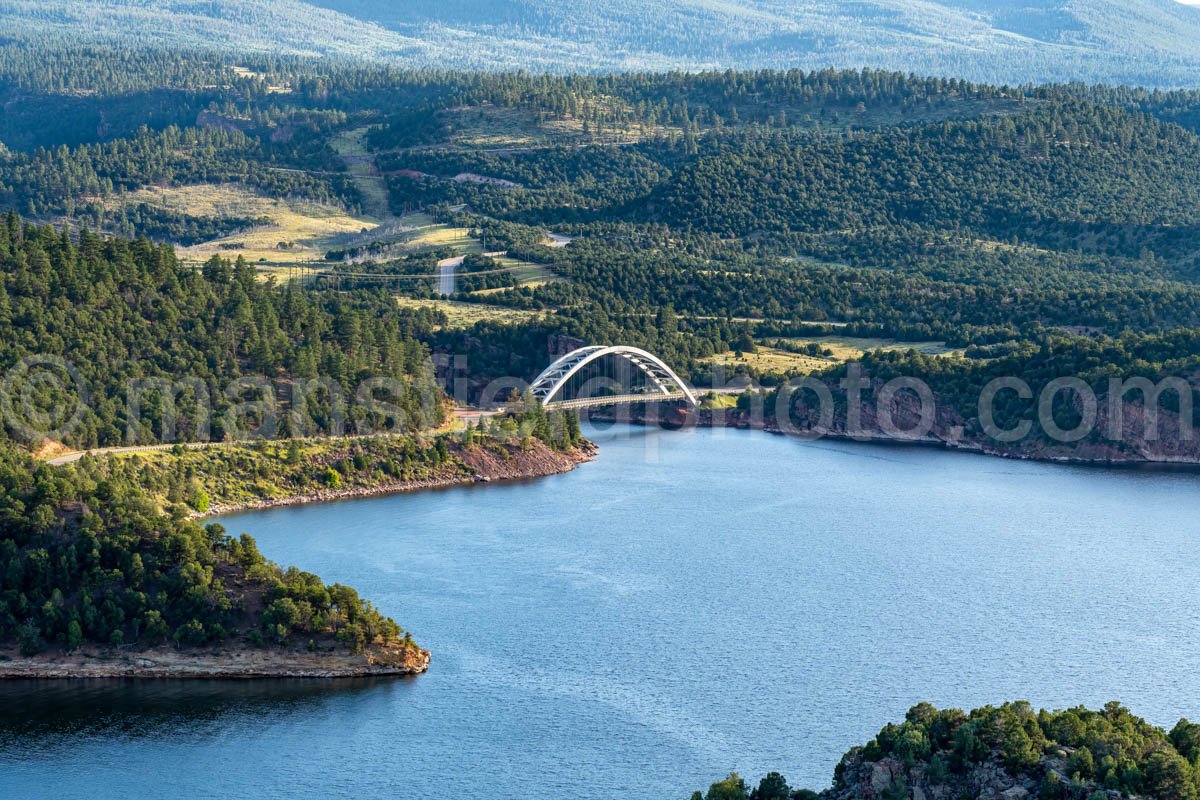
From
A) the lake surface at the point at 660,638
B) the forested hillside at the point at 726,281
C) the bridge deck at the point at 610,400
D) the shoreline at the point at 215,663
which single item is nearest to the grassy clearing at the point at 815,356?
the forested hillside at the point at 726,281

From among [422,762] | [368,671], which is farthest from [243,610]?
[422,762]

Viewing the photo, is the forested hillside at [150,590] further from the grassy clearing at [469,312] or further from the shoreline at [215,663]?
the grassy clearing at [469,312]

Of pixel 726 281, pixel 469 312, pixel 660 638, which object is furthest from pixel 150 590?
pixel 726 281

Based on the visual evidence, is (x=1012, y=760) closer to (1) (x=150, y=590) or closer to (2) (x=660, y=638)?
(2) (x=660, y=638)

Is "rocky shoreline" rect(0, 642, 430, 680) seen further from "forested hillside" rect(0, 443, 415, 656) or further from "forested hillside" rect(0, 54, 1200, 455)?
"forested hillside" rect(0, 54, 1200, 455)

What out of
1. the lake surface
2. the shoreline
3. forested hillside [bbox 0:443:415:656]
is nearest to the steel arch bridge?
the lake surface
